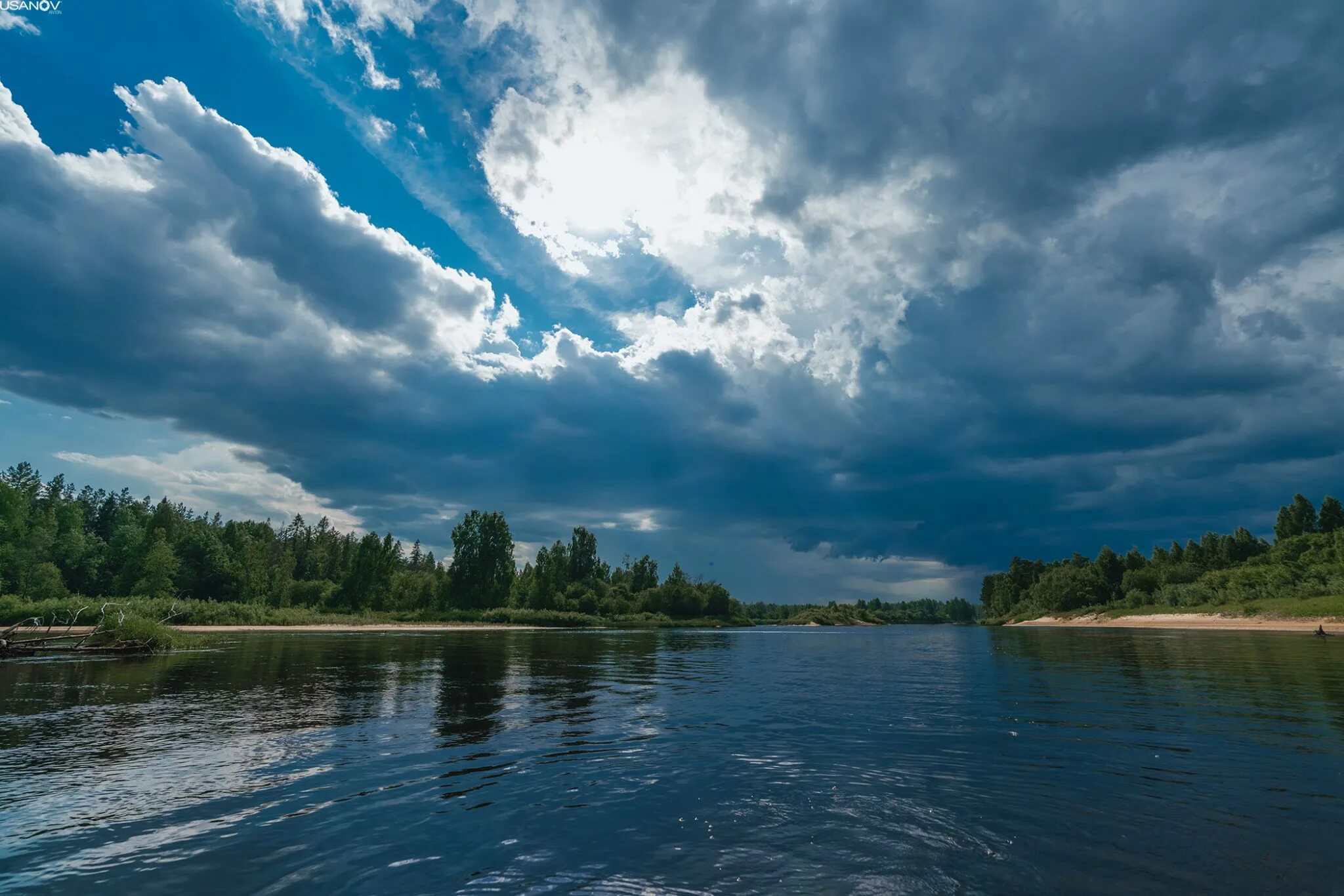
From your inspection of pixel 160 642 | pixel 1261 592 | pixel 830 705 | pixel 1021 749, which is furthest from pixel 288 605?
pixel 1261 592

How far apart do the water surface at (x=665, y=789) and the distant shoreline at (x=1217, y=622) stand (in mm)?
94759

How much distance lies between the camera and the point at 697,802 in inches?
559

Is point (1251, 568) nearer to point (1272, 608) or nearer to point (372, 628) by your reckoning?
point (1272, 608)

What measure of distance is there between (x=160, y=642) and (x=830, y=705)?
56049 millimetres

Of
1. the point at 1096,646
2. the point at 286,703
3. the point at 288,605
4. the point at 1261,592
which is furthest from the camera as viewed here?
the point at 288,605

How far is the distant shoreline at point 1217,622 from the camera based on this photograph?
97.1 m

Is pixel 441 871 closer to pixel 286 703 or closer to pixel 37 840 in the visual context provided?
pixel 37 840

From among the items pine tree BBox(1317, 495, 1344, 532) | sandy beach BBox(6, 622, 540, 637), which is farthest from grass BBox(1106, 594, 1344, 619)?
sandy beach BBox(6, 622, 540, 637)

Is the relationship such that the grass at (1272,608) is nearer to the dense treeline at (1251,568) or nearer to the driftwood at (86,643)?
the dense treeline at (1251,568)

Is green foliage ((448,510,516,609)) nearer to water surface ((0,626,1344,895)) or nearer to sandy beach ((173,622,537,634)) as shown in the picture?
sandy beach ((173,622,537,634))

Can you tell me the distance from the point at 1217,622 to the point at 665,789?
522 ft

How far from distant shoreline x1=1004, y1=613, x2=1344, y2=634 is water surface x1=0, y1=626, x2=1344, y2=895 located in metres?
94.8

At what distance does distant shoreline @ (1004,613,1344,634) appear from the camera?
319 feet

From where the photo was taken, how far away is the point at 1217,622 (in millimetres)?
125125
